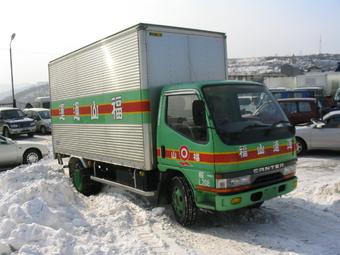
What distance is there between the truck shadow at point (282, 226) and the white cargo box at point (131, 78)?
1.64m

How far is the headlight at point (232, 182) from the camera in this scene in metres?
6.45

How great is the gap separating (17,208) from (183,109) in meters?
3.16

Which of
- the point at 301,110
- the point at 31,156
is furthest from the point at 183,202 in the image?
the point at 301,110

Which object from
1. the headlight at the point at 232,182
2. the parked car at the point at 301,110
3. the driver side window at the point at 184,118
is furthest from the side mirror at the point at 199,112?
the parked car at the point at 301,110

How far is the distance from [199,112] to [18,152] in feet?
37.1

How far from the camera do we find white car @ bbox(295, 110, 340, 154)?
14.0 meters

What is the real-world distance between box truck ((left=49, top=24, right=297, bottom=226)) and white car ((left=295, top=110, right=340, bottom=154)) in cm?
652

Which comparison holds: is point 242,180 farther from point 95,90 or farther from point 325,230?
point 95,90

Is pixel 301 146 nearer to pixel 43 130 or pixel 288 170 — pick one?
pixel 288 170

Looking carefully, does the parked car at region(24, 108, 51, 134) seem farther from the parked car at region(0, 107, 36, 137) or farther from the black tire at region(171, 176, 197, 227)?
the black tire at region(171, 176, 197, 227)

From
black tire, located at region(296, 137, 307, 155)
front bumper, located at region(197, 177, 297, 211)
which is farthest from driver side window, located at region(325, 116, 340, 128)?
front bumper, located at region(197, 177, 297, 211)

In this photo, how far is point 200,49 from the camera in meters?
8.57

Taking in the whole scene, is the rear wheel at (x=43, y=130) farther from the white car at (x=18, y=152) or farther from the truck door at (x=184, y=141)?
the truck door at (x=184, y=141)

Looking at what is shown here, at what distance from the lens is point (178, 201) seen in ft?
24.2
